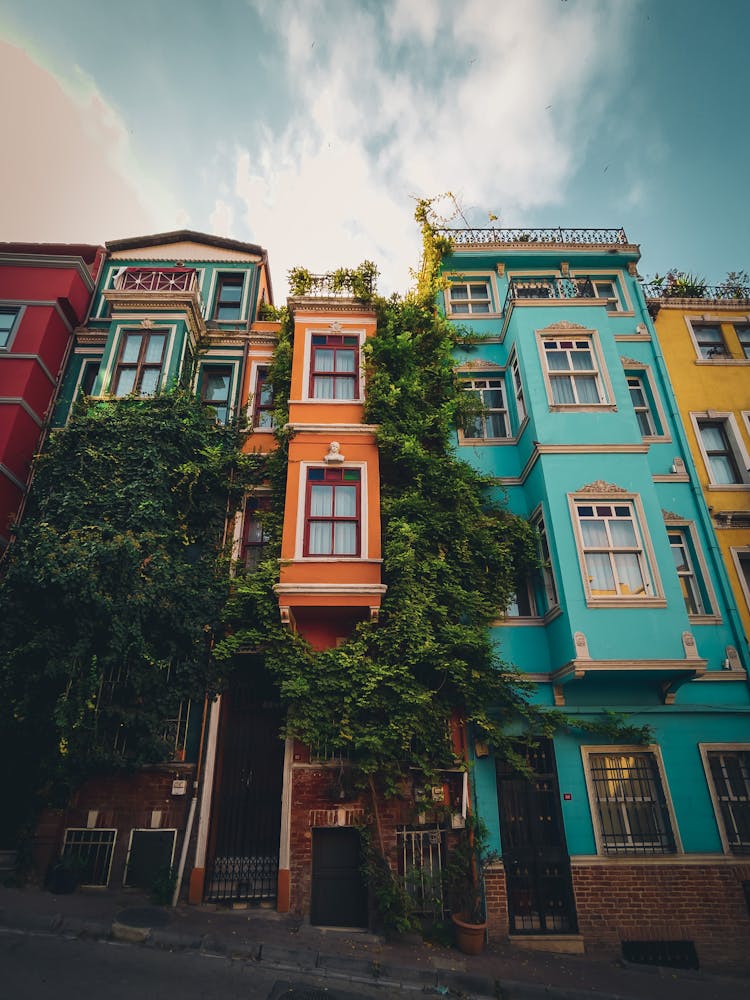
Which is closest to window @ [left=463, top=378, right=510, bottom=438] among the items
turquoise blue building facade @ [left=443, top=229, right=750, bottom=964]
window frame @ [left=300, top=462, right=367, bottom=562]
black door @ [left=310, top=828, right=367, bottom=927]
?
turquoise blue building facade @ [left=443, top=229, right=750, bottom=964]

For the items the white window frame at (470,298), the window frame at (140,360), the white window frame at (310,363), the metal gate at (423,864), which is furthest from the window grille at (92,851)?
the white window frame at (470,298)

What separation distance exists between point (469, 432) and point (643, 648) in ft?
21.0

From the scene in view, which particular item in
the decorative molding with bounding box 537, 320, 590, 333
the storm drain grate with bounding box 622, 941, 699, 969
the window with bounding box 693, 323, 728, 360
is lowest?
the storm drain grate with bounding box 622, 941, 699, 969

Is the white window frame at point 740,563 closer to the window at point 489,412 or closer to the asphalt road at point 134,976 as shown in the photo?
the window at point 489,412

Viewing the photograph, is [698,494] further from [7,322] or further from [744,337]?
[7,322]

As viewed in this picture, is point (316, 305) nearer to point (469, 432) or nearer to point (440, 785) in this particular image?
point (469, 432)

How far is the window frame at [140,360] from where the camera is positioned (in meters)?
13.6

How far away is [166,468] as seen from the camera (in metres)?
11.8

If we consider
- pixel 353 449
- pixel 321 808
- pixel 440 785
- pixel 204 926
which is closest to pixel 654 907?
pixel 440 785

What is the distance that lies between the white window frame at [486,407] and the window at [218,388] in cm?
649

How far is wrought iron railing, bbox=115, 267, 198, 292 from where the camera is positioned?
15259 mm

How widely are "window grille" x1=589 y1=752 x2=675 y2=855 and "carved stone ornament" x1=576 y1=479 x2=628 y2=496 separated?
5.27m

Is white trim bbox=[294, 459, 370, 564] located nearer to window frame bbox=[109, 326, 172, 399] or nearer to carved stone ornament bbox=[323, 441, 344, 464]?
carved stone ornament bbox=[323, 441, 344, 464]

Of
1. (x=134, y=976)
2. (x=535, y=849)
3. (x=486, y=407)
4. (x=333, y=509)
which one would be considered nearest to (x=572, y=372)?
(x=486, y=407)
